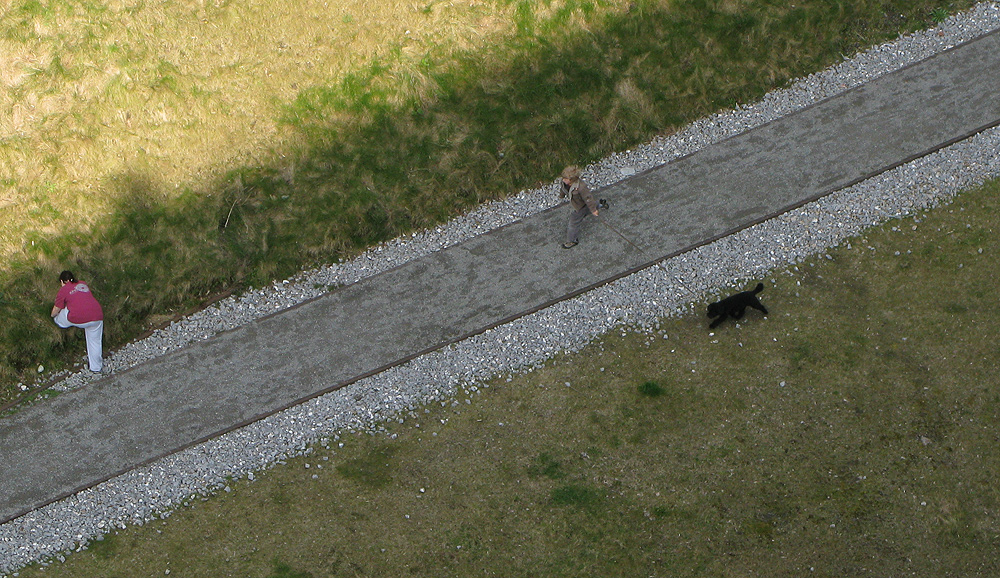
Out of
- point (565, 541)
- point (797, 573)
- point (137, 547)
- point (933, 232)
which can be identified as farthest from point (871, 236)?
point (137, 547)

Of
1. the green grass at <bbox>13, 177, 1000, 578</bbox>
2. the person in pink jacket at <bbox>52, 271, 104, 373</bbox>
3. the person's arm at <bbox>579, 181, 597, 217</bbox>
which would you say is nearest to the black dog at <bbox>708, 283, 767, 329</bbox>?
the green grass at <bbox>13, 177, 1000, 578</bbox>

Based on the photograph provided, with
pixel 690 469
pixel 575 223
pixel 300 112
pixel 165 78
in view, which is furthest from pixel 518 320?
pixel 165 78

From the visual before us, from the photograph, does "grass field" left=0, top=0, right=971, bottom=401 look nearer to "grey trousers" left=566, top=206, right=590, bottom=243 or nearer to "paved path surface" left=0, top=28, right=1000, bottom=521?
"paved path surface" left=0, top=28, right=1000, bottom=521

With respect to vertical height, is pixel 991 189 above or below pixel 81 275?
below

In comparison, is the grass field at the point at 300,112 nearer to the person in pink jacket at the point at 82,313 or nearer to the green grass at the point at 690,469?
the person in pink jacket at the point at 82,313

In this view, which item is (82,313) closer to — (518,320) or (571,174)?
(518,320)

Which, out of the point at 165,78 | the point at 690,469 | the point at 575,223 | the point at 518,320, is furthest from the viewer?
the point at 165,78

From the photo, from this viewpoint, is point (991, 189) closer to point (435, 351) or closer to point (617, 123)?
point (617, 123)
